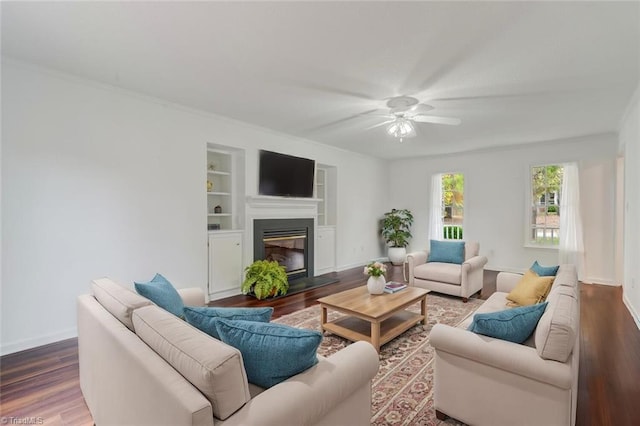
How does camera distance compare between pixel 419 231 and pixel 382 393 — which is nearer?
pixel 382 393

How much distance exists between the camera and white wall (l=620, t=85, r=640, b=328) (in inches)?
136

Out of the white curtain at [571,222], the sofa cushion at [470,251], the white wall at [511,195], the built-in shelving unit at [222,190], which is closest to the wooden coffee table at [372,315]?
the sofa cushion at [470,251]

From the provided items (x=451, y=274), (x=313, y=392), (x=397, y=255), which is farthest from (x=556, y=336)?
(x=397, y=255)

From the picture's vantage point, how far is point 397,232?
7332 mm

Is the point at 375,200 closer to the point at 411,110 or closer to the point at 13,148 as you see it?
the point at 411,110

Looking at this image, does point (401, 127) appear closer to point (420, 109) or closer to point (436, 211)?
point (420, 109)

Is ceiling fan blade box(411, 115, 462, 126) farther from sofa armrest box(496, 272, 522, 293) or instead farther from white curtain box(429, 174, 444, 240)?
white curtain box(429, 174, 444, 240)

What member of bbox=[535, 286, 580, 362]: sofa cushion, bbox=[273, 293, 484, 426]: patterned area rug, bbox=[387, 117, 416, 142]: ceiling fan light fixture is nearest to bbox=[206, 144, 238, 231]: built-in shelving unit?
bbox=[273, 293, 484, 426]: patterned area rug

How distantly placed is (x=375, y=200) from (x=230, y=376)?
682 centimetres

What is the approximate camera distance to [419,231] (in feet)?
24.7

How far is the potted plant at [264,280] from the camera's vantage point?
14.6 feet

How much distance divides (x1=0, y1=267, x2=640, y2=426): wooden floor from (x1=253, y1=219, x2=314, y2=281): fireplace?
1.54m

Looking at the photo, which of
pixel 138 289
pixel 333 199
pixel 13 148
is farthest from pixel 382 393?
pixel 333 199

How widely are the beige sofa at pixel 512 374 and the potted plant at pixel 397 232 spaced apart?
5.24m
